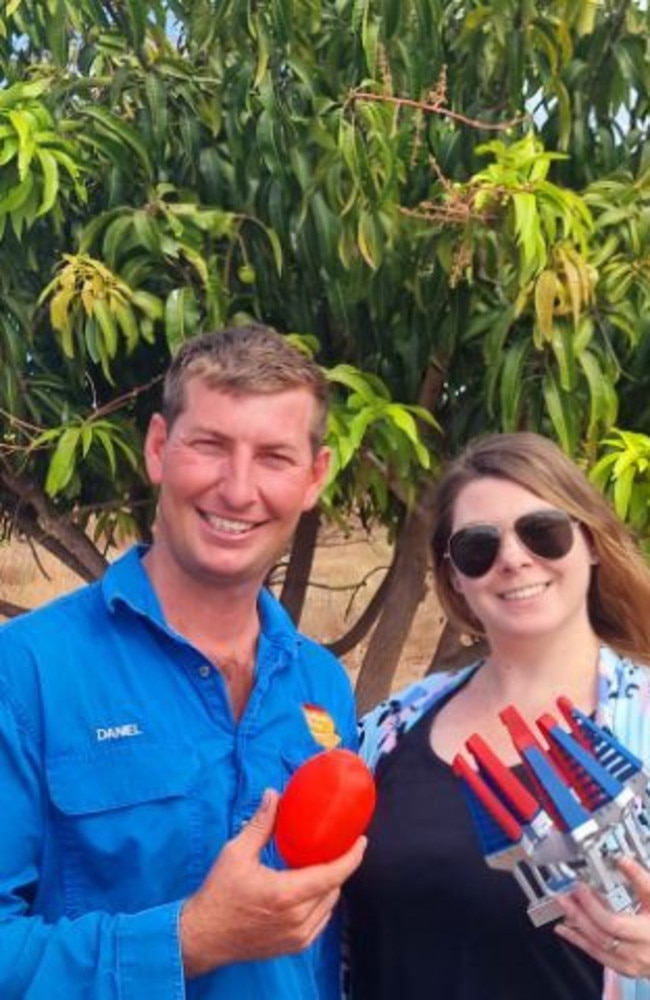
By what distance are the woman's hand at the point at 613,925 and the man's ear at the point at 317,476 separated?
33.3 inches

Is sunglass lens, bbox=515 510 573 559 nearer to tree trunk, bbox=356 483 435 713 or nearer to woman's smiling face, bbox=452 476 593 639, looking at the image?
woman's smiling face, bbox=452 476 593 639

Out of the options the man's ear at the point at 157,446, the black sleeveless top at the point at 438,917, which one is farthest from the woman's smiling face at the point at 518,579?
the man's ear at the point at 157,446

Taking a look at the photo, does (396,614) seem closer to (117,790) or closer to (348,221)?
(348,221)

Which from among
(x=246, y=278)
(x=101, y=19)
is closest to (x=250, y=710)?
(x=246, y=278)

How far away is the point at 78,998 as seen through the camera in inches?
83.9

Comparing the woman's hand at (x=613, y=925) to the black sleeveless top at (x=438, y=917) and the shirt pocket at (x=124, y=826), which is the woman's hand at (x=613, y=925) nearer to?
the black sleeveless top at (x=438, y=917)

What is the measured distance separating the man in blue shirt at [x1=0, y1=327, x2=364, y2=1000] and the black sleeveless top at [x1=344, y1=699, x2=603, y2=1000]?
0.14 m

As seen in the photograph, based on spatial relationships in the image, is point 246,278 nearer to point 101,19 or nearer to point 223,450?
point 101,19

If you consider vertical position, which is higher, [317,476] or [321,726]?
[317,476]

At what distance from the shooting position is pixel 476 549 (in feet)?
9.14

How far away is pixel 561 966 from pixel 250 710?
0.69 m

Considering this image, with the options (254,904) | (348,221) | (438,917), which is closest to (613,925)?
(254,904)

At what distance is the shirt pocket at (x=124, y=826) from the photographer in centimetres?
230

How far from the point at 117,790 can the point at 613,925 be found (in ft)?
2.54
